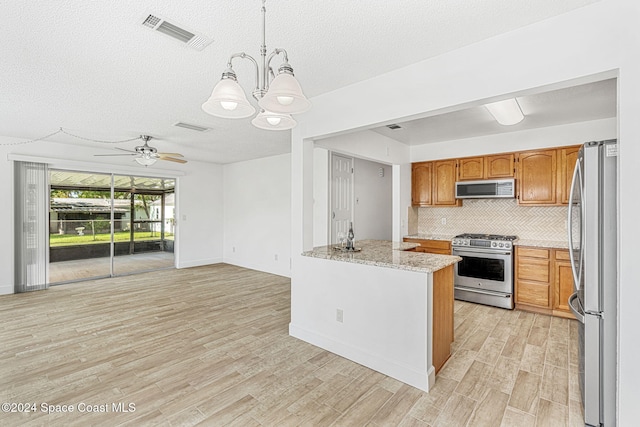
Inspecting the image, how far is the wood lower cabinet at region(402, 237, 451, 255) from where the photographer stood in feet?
15.1

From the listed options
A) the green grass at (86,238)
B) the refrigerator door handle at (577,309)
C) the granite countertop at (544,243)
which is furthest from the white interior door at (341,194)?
the green grass at (86,238)

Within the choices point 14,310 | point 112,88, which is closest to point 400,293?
point 112,88

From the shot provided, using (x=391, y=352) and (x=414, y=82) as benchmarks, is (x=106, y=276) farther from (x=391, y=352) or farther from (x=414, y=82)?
(x=414, y=82)

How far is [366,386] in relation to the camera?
232cm

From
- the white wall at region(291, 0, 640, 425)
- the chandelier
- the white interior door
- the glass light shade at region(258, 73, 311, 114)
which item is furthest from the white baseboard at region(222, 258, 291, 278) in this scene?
the glass light shade at region(258, 73, 311, 114)

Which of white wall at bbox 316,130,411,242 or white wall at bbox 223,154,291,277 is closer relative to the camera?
white wall at bbox 316,130,411,242

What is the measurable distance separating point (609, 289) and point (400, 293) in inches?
50.8

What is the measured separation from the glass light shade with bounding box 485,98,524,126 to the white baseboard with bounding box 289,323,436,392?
2.57 m

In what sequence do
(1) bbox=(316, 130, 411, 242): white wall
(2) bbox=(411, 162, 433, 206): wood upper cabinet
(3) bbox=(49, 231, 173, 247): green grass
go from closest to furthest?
(1) bbox=(316, 130, 411, 242): white wall < (2) bbox=(411, 162, 433, 206): wood upper cabinet < (3) bbox=(49, 231, 173, 247): green grass

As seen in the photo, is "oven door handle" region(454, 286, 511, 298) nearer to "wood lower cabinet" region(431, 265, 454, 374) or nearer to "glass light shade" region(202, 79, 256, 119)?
"wood lower cabinet" region(431, 265, 454, 374)

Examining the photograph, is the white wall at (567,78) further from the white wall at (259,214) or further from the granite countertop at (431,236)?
the white wall at (259,214)

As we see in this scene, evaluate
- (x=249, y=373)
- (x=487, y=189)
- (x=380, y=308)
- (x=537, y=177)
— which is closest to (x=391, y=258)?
(x=380, y=308)

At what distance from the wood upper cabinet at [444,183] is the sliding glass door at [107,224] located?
5.86 m

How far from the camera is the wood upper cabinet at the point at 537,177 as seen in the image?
4.05m
